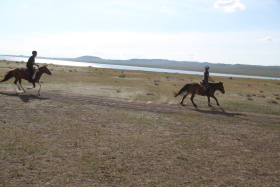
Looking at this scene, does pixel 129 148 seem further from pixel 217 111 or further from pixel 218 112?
pixel 217 111

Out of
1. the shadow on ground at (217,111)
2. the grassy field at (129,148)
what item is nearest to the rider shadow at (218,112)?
the shadow on ground at (217,111)

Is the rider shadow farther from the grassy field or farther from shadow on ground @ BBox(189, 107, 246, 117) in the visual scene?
the grassy field

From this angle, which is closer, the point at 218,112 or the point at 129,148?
the point at 129,148

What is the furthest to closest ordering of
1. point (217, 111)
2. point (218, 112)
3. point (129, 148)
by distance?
point (217, 111) < point (218, 112) < point (129, 148)

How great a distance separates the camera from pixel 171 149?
8453 millimetres

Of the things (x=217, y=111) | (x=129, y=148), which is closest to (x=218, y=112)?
(x=217, y=111)

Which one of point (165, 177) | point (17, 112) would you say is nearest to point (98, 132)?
point (165, 177)

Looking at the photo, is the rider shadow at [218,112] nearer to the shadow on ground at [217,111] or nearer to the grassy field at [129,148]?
the shadow on ground at [217,111]

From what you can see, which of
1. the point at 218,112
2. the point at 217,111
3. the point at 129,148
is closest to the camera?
the point at 129,148

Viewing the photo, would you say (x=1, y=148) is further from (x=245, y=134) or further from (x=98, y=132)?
(x=245, y=134)

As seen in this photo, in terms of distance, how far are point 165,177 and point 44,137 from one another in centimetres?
479

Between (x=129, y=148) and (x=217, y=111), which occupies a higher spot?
(x=217, y=111)

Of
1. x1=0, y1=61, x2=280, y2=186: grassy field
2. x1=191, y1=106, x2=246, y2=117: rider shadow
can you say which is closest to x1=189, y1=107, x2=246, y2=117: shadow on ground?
x1=191, y1=106, x2=246, y2=117: rider shadow

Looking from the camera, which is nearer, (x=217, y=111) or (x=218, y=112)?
(x=218, y=112)
